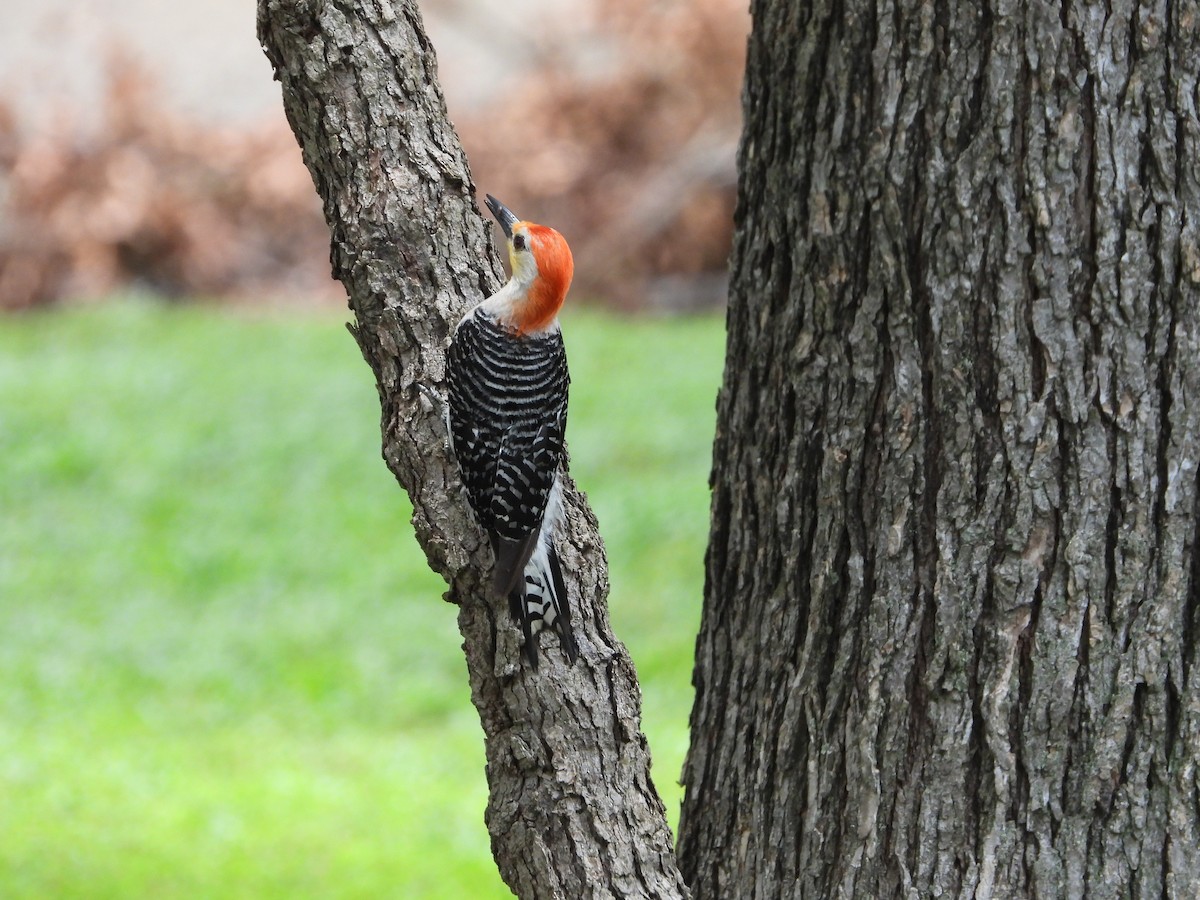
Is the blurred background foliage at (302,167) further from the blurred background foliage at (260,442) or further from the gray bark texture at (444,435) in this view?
the gray bark texture at (444,435)

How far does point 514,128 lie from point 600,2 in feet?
4.96

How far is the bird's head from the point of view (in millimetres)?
4180

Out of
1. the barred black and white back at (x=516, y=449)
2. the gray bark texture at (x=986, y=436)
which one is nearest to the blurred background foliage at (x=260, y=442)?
the barred black and white back at (x=516, y=449)

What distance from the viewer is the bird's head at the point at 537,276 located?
4.18m

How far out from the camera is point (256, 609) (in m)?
8.27

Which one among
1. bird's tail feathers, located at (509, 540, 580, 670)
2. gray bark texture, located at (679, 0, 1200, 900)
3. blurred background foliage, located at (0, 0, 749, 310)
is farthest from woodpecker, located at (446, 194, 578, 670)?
blurred background foliage, located at (0, 0, 749, 310)

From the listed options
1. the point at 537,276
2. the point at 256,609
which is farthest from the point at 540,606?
the point at 256,609

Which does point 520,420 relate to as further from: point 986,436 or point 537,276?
point 986,436

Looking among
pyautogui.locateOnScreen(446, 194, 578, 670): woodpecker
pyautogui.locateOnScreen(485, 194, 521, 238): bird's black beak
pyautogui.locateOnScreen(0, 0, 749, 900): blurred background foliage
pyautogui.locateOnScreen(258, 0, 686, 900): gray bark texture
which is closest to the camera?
pyautogui.locateOnScreen(258, 0, 686, 900): gray bark texture

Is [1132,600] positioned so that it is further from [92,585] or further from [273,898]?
[92,585]

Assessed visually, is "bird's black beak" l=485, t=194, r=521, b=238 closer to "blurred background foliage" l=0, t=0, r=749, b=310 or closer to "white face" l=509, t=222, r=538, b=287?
"white face" l=509, t=222, r=538, b=287

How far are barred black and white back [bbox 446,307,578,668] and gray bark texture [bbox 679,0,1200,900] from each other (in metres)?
0.60

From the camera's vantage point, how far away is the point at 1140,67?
2797 mm

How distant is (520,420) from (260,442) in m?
6.41
